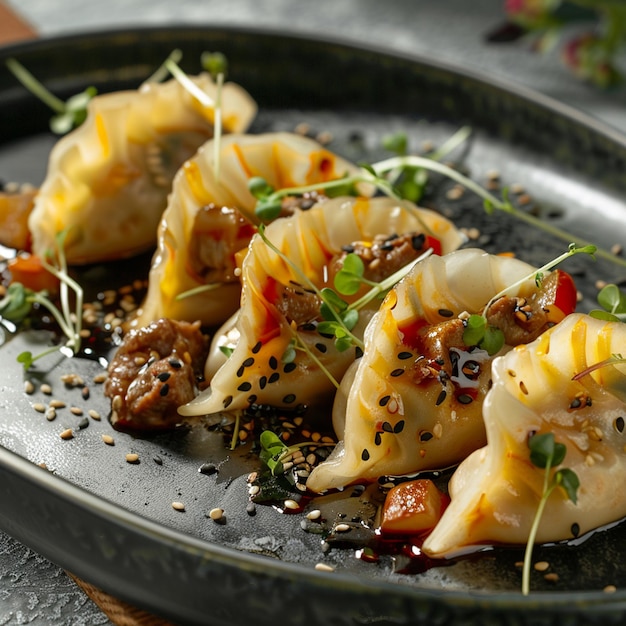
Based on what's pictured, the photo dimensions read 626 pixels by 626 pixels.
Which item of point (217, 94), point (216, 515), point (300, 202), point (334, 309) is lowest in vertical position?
point (216, 515)

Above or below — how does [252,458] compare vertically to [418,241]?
below

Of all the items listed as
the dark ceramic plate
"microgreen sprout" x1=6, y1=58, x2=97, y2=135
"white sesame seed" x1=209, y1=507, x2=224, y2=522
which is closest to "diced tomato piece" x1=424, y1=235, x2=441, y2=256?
the dark ceramic plate

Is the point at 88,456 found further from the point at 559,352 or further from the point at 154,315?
the point at 559,352

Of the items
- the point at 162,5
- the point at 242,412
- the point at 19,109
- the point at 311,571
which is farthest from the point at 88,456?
the point at 162,5

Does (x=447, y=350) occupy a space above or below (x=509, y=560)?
above

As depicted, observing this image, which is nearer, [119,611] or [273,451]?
[119,611]

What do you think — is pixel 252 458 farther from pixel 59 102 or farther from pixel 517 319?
pixel 59 102

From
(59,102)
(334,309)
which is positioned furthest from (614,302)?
(59,102)
